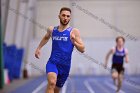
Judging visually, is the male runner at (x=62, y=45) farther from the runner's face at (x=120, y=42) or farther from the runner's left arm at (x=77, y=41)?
the runner's face at (x=120, y=42)

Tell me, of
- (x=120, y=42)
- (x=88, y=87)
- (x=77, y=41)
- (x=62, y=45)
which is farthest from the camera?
(x=88, y=87)

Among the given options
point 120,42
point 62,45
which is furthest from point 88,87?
point 62,45

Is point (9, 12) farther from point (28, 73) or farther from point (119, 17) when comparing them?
point (119, 17)

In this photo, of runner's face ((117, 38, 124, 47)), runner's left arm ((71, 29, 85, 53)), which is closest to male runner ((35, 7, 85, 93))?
runner's left arm ((71, 29, 85, 53))

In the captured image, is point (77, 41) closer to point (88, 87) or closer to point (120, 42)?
point (120, 42)

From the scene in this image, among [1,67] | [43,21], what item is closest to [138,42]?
[43,21]

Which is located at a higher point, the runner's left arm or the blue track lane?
the runner's left arm

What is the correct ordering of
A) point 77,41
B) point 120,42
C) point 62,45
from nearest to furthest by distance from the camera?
point 77,41 < point 62,45 < point 120,42

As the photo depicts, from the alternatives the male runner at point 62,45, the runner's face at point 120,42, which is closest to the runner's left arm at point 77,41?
the male runner at point 62,45

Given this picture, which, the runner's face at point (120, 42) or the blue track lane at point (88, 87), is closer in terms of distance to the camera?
the runner's face at point (120, 42)

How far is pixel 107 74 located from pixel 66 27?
22.0 m

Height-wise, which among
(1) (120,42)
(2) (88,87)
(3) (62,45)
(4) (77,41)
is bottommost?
(2) (88,87)

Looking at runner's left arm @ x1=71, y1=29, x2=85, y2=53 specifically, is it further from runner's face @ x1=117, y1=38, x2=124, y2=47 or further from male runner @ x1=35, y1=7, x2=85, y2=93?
runner's face @ x1=117, y1=38, x2=124, y2=47

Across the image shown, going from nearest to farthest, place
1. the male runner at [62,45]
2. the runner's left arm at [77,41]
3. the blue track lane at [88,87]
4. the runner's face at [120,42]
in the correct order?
the runner's left arm at [77,41] → the male runner at [62,45] → the runner's face at [120,42] → the blue track lane at [88,87]
